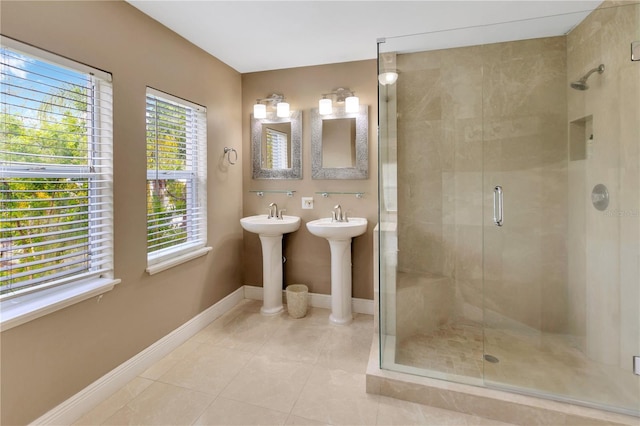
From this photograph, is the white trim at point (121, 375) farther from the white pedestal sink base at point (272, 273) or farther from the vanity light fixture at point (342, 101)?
the vanity light fixture at point (342, 101)

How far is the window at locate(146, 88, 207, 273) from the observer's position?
2.28 metres

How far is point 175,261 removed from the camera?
2.39m

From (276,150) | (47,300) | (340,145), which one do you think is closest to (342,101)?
(340,145)

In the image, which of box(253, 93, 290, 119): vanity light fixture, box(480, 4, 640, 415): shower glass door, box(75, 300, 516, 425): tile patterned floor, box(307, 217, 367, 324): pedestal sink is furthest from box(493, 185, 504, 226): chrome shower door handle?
box(253, 93, 290, 119): vanity light fixture

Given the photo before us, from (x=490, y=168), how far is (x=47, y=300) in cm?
285

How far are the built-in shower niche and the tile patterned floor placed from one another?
5.98 ft

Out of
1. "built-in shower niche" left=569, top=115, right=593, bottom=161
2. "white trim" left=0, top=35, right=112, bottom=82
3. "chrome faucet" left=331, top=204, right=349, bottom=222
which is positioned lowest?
"chrome faucet" left=331, top=204, right=349, bottom=222

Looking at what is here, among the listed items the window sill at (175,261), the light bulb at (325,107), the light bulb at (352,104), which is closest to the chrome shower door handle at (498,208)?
the light bulb at (352,104)

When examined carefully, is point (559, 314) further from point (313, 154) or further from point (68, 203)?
point (68, 203)

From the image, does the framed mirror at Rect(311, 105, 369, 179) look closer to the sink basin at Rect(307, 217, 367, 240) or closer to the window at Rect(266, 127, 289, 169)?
the window at Rect(266, 127, 289, 169)

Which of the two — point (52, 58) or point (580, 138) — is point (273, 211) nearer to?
point (52, 58)

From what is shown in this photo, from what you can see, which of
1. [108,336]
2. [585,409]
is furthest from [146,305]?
[585,409]

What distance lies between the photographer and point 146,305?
7.09ft

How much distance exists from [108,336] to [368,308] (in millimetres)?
2099
